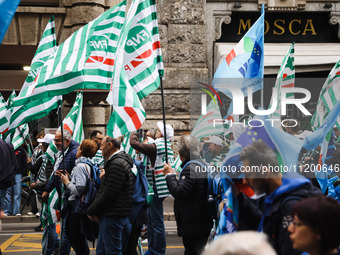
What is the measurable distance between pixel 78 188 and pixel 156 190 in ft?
5.77

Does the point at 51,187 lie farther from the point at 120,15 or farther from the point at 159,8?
the point at 159,8

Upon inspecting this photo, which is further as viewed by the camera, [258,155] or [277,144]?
[277,144]

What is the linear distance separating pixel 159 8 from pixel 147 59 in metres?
8.03

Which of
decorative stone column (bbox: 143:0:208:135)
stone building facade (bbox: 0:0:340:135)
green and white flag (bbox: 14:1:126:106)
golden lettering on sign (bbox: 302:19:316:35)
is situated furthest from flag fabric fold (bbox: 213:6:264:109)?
golden lettering on sign (bbox: 302:19:316:35)

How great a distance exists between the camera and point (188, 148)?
725 cm

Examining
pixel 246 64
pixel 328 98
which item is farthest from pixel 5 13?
pixel 328 98

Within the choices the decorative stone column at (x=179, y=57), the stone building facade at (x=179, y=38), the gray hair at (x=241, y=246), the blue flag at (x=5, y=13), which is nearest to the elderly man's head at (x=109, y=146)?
the blue flag at (x=5, y=13)

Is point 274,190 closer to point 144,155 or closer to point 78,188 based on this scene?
point 78,188

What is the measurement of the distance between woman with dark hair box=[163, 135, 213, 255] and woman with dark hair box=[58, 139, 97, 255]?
4.13 ft

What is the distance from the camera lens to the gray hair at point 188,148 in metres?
7.22

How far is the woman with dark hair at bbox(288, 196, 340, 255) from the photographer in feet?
11.0

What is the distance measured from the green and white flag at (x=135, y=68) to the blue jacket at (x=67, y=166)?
1190 millimetres

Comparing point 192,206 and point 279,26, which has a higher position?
point 279,26

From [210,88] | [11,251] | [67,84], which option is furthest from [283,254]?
[11,251]
